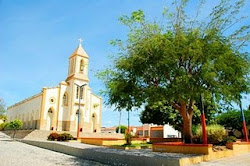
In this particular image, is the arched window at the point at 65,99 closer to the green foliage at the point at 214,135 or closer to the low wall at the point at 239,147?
the green foliage at the point at 214,135

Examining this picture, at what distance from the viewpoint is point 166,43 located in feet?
36.5

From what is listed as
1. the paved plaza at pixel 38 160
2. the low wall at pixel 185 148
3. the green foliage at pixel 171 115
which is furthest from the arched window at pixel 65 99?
the low wall at pixel 185 148

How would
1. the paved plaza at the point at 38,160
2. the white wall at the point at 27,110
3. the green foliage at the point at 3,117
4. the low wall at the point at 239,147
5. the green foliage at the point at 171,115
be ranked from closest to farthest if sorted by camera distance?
the paved plaza at the point at 38,160 < the low wall at the point at 239,147 < the green foliage at the point at 171,115 < the white wall at the point at 27,110 < the green foliage at the point at 3,117

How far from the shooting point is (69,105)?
127 ft

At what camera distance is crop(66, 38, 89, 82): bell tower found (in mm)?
39719

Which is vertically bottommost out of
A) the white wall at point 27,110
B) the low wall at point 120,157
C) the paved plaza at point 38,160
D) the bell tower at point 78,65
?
the paved plaza at point 38,160

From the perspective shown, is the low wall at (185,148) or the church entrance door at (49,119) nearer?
the low wall at (185,148)

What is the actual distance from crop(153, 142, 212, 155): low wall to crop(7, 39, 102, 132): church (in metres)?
22.7

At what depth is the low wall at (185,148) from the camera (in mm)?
11575

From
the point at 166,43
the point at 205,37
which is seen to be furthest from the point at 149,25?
the point at 205,37

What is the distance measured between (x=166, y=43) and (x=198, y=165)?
558cm

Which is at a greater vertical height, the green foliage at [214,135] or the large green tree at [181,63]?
the large green tree at [181,63]

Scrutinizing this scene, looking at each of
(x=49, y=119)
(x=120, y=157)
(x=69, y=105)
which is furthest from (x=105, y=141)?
(x=49, y=119)

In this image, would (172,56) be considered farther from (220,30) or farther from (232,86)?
(232,86)
